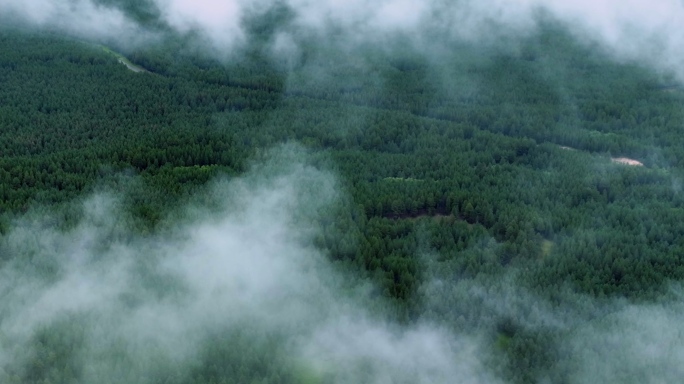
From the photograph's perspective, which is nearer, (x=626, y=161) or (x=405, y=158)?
(x=405, y=158)

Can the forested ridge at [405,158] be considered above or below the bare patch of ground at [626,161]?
below

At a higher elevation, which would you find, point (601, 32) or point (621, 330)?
point (601, 32)

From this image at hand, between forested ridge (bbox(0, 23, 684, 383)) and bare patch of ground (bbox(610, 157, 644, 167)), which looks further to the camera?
bare patch of ground (bbox(610, 157, 644, 167))

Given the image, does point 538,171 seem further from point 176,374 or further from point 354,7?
point 354,7

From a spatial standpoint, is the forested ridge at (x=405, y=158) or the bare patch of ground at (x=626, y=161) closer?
the forested ridge at (x=405, y=158)

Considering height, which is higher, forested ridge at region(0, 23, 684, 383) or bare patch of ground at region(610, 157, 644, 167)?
bare patch of ground at region(610, 157, 644, 167)

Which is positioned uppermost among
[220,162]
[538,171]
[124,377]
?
[538,171]

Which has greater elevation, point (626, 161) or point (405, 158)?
point (626, 161)

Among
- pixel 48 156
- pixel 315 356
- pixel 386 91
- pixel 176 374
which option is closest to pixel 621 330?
pixel 315 356
